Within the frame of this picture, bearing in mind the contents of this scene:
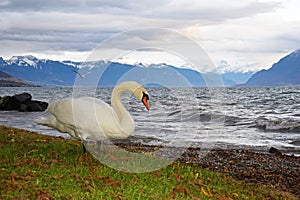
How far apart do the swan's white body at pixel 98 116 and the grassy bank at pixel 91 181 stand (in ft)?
2.44

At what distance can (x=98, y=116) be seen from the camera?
10172 millimetres

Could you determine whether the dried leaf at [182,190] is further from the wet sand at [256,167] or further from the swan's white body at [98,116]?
the wet sand at [256,167]

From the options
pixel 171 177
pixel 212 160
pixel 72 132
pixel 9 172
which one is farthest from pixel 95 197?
pixel 212 160

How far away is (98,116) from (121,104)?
758 millimetres

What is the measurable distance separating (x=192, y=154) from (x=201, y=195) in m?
7.89

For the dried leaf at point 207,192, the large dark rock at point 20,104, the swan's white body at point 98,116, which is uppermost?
the swan's white body at point 98,116

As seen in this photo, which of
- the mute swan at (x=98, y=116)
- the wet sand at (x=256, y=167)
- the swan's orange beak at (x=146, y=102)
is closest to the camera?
the swan's orange beak at (x=146, y=102)

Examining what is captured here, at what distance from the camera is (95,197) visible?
23.9 feet

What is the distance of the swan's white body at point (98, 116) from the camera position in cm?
1020

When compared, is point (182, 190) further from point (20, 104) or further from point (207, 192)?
point (20, 104)

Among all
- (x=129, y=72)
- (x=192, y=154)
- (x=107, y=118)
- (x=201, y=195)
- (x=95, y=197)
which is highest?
(x=129, y=72)

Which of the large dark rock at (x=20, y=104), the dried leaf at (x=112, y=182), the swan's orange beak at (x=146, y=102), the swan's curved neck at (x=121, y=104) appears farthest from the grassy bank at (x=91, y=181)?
the large dark rock at (x=20, y=104)

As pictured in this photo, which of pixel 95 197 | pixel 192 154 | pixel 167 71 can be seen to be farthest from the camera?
pixel 192 154

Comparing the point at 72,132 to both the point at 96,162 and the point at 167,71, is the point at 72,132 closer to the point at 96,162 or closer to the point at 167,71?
the point at 96,162
